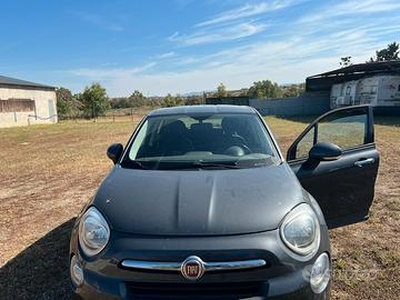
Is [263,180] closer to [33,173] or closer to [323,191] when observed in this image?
[323,191]

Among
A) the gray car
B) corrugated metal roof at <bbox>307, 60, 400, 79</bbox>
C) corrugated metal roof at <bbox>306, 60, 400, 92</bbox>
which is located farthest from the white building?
the gray car

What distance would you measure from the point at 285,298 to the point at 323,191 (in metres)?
1.82

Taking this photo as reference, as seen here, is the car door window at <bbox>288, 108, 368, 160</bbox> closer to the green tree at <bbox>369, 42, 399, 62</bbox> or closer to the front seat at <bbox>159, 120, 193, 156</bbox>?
the front seat at <bbox>159, 120, 193, 156</bbox>

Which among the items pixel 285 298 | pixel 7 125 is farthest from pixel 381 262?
pixel 7 125

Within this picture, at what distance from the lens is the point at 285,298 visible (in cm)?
191

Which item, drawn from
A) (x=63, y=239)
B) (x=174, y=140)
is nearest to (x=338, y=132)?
(x=174, y=140)

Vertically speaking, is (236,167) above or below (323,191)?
above

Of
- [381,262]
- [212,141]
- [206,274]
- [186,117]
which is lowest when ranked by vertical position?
[381,262]

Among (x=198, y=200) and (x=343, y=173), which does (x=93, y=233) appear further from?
(x=343, y=173)

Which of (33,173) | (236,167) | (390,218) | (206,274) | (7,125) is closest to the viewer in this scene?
(206,274)

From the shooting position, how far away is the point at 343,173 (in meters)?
3.56

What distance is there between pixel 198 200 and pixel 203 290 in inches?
21.6

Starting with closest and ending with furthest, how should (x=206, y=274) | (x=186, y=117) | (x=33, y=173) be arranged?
1. (x=206, y=274)
2. (x=186, y=117)
3. (x=33, y=173)

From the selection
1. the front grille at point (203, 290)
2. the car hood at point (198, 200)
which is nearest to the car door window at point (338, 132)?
the car hood at point (198, 200)
